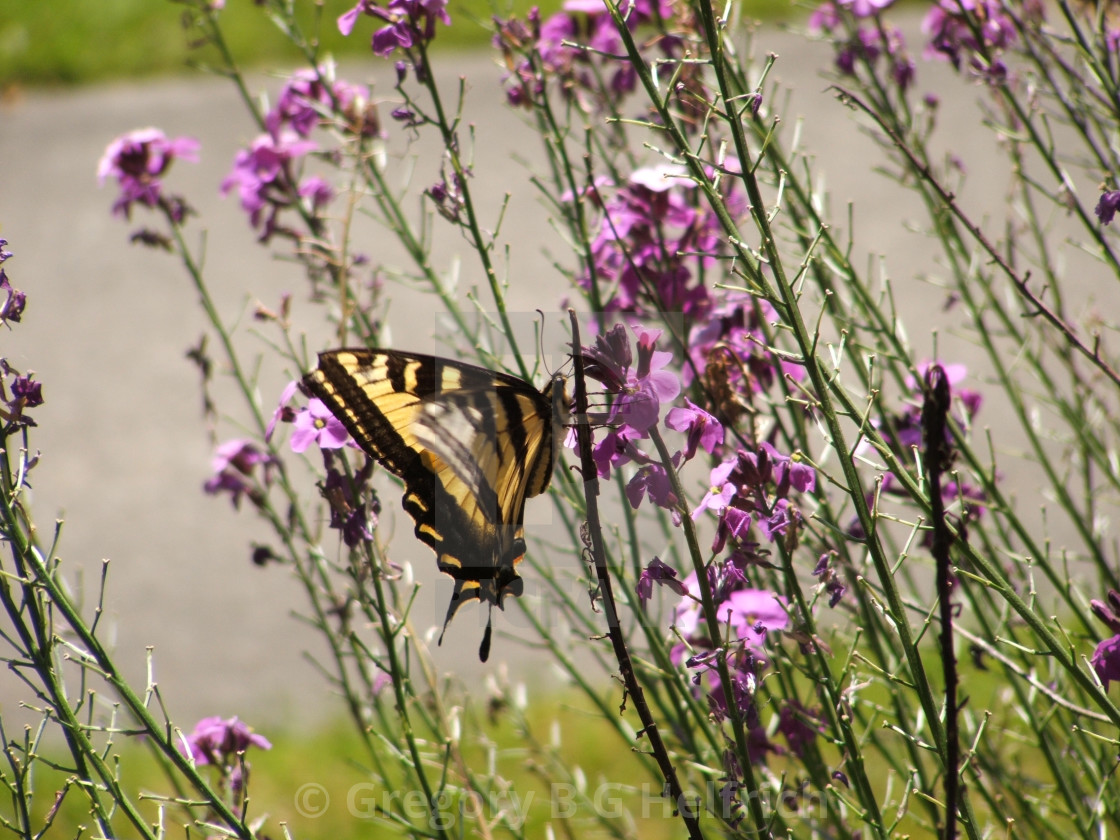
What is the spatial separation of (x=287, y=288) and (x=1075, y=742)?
5520 millimetres

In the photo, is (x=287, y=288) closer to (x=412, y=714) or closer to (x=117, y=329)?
(x=117, y=329)

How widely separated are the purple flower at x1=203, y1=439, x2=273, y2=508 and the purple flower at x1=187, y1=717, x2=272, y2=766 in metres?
0.51

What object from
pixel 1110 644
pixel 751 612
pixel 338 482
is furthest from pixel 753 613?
pixel 338 482

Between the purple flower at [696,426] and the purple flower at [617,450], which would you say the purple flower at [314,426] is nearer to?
the purple flower at [617,450]

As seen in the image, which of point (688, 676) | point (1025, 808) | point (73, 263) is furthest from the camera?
point (73, 263)

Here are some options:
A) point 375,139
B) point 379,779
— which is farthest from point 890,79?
point 379,779

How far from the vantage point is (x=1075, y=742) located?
1904 mm

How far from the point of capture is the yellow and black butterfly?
1.54 m

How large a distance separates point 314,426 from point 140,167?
1.19m

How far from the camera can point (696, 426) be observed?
1.28m

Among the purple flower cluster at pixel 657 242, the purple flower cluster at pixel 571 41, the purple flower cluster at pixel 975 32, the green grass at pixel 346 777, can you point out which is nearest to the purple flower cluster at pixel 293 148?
the purple flower cluster at pixel 571 41

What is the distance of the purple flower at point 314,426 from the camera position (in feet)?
5.27

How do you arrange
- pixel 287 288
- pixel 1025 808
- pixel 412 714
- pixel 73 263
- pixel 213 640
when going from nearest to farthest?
pixel 1025 808 → pixel 412 714 → pixel 213 640 → pixel 287 288 → pixel 73 263

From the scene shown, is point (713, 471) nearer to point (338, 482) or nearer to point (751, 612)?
point (751, 612)
